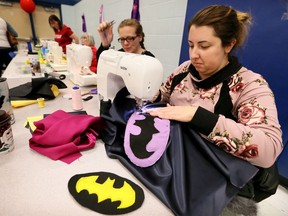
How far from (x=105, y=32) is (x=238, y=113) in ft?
4.31

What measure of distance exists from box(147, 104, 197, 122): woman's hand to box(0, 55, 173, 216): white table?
24 centimetres

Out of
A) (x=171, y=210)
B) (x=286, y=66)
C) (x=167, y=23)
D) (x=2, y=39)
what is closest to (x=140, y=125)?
(x=171, y=210)

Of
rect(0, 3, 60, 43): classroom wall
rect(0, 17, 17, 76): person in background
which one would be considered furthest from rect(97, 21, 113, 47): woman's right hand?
rect(0, 3, 60, 43): classroom wall

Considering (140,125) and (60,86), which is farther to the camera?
(60,86)

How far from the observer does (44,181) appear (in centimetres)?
57

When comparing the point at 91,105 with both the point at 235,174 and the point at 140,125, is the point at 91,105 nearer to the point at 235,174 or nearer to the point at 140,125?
the point at 140,125

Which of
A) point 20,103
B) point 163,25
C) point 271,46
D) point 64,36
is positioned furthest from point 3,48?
point 271,46

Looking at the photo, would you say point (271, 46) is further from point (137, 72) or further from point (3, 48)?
point (3, 48)

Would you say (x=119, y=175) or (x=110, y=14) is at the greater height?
(x=110, y=14)

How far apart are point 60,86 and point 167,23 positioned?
152 cm

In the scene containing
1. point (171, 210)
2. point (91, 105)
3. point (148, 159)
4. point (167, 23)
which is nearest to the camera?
point (171, 210)

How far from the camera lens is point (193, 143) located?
636 mm

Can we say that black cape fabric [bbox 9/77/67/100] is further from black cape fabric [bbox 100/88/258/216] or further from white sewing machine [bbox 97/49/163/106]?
black cape fabric [bbox 100/88/258/216]

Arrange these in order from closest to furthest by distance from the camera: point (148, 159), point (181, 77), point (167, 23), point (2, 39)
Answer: point (148, 159) < point (181, 77) < point (167, 23) < point (2, 39)
